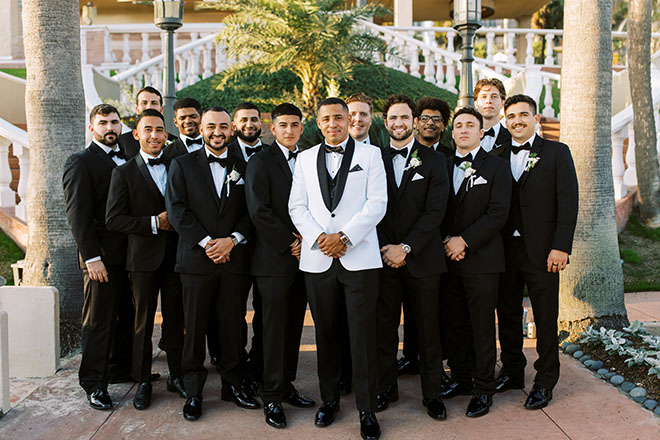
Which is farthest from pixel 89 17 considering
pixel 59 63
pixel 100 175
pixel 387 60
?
pixel 100 175

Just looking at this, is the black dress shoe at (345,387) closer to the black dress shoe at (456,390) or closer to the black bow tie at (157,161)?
the black dress shoe at (456,390)

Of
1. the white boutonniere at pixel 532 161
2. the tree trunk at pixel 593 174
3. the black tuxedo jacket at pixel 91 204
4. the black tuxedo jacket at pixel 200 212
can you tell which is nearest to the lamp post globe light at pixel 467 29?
the tree trunk at pixel 593 174

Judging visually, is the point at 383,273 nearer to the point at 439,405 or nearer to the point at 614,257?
the point at 439,405

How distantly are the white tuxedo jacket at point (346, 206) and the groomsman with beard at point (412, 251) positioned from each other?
270 millimetres

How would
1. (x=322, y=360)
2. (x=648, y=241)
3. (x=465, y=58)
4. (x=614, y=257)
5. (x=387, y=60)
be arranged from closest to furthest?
(x=322, y=360)
(x=614, y=257)
(x=465, y=58)
(x=648, y=241)
(x=387, y=60)

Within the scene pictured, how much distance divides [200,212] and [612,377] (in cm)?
352

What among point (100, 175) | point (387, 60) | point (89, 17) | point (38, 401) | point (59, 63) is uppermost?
point (89, 17)

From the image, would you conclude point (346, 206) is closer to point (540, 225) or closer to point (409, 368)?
point (540, 225)

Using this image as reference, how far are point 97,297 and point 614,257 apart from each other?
15.2 feet

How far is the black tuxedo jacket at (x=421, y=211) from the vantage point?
430cm

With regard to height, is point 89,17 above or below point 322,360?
above

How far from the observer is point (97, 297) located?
15.3 ft

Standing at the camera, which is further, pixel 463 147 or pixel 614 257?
pixel 614 257

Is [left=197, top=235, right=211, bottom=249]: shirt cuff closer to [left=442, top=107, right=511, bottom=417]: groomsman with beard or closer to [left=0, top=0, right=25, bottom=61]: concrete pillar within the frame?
[left=442, top=107, right=511, bottom=417]: groomsman with beard
